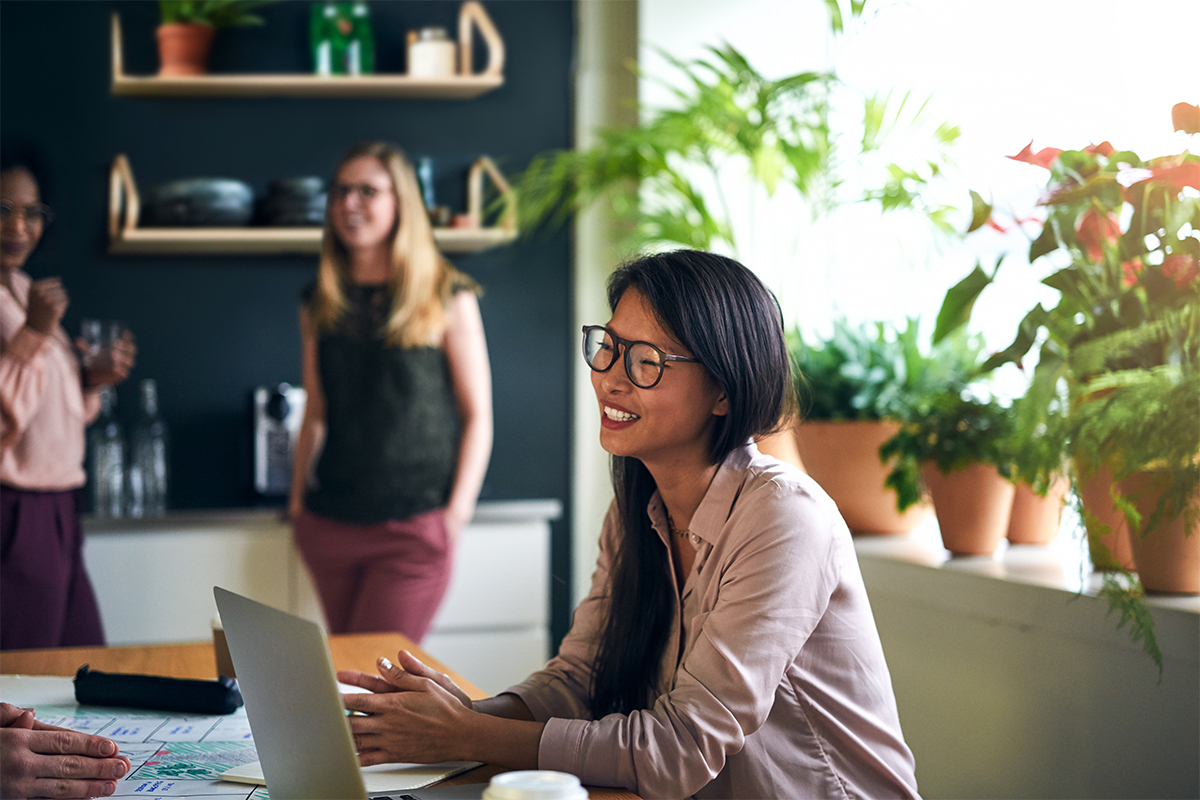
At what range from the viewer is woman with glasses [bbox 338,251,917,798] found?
1.12m

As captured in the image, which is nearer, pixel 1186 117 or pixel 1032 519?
pixel 1186 117

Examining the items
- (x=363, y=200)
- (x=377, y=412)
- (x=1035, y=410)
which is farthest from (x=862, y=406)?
(x=363, y=200)

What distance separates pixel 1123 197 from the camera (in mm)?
1567

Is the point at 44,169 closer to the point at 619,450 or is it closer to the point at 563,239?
the point at 563,239

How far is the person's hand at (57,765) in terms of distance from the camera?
3.33ft

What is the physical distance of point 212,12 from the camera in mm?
3420

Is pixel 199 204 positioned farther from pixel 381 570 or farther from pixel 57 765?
pixel 57 765

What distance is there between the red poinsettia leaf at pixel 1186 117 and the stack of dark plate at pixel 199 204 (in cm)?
270

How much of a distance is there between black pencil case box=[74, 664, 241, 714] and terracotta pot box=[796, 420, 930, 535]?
1381 millimetres

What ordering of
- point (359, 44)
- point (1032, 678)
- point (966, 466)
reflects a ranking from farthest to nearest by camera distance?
point (359, 44)
point (966, 466)
point (1032, 678)

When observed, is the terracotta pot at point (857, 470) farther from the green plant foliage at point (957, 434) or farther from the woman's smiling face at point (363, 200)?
the woman's smiling face at point (363, 200)

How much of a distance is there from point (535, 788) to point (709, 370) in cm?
63

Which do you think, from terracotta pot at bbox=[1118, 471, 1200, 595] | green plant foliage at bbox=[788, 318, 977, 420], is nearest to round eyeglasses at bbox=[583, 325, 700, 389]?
terracotta pot at bbox=[1118, 471, 1200, 595]

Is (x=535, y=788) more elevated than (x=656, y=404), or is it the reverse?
(x=656, y=404)
